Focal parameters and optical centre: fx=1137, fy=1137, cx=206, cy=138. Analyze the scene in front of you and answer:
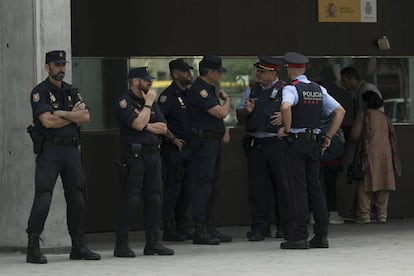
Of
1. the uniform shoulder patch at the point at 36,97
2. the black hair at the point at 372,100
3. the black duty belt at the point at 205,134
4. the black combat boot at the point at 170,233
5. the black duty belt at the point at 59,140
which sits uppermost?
the uniform shoulder patch at the point at 36,97

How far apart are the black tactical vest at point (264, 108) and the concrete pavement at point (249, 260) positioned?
1.24m

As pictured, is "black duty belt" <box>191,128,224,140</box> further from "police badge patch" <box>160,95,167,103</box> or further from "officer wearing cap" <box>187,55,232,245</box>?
"police badge patch" <box>160,95,167,103</box>

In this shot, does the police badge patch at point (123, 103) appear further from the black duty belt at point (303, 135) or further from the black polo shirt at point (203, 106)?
the black duty belt at point (303, 135)

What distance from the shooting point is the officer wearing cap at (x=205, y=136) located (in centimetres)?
1182

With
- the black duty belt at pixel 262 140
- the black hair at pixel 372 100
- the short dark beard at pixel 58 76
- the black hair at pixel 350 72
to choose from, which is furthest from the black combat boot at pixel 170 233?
the black hair at pixel 350 72

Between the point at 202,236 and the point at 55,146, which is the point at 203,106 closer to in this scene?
the point at 202,236

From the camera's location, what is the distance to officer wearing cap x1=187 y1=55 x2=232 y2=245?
38.8ft

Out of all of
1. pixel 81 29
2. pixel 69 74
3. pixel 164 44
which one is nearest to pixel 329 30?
pixel 164 44

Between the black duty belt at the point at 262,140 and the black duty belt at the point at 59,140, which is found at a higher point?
the black duty belt at the point at 59,140

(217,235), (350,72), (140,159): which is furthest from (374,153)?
(140,159)

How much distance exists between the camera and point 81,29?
42.6 feet

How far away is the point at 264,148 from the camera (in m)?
12.2

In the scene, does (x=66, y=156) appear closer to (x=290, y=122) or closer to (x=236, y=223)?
(x=290, y=122)

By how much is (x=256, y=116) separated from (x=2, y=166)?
276 cm
